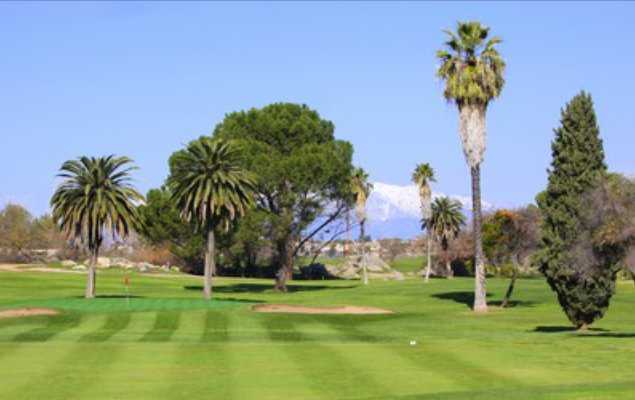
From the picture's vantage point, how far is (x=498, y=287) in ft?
293

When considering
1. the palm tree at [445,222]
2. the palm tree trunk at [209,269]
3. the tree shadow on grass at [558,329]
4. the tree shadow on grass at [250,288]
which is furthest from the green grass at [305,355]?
the palm tree at [445,222]

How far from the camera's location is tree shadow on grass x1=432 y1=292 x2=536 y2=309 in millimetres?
69137

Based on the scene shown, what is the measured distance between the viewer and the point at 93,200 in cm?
7531

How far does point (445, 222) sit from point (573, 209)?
92298mm

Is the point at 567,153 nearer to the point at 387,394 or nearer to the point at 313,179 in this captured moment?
the point at 387,394

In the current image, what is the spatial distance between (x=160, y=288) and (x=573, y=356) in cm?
6990

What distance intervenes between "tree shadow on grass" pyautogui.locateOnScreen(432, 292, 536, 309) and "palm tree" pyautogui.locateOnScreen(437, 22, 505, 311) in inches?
241

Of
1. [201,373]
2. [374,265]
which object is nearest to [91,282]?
[201,373]

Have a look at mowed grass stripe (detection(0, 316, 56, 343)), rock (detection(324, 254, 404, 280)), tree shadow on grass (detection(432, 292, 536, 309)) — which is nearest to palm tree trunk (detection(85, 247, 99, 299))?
mowed grass stripe (detection(0, 316, 56, 343))

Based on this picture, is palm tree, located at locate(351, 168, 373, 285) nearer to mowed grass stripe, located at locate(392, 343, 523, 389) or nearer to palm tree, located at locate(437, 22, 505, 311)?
palm tree, located at locate(437, 22, 505, 311)

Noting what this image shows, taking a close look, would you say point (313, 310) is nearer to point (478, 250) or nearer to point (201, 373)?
point (478, 250)

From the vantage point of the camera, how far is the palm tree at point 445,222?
137250 mm

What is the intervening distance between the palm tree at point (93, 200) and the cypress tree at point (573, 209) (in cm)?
3965

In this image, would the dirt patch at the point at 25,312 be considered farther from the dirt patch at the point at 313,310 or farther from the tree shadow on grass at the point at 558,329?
the tree shadow on grass at the point at 558,329
